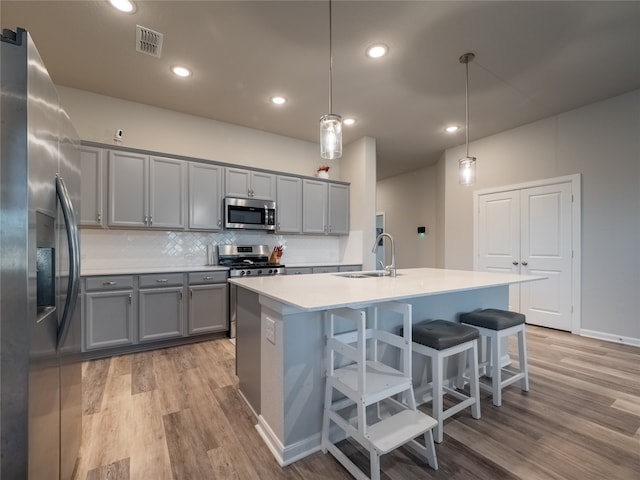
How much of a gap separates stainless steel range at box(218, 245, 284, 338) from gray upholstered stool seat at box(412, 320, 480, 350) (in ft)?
7.55

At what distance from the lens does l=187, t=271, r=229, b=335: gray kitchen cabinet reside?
3.36 meters

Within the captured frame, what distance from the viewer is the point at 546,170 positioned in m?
4.03

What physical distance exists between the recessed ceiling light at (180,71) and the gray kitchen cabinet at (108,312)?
211 centimetres

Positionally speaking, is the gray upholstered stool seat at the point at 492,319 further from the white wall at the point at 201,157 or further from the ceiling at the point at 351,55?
the white wall at the point at 201,157

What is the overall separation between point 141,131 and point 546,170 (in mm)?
5284

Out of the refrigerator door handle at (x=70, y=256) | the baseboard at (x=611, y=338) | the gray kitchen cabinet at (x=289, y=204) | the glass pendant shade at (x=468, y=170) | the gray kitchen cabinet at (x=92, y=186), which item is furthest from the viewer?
the gray kitchen cabinet at (x=289, y=204)

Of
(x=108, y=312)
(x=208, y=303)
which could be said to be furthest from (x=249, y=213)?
(x=108, y=312)

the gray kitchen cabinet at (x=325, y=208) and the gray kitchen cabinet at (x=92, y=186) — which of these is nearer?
the gray kitchen cabinet at (x=92, y=186)

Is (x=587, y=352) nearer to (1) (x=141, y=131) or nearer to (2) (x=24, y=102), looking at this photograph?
(2) (x=24, y=102)

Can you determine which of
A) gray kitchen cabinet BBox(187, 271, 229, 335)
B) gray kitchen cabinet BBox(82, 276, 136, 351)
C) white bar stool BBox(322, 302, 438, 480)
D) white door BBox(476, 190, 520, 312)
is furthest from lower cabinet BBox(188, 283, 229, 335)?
white door BBox(476, 190, 520, 312)

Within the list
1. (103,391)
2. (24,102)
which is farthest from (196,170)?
(24,102)

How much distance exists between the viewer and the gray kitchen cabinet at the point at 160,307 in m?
3.10

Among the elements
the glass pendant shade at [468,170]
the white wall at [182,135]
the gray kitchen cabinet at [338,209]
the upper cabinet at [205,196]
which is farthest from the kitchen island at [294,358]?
the gray kitchen cabinet at [338,209]

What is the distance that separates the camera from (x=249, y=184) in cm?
405
